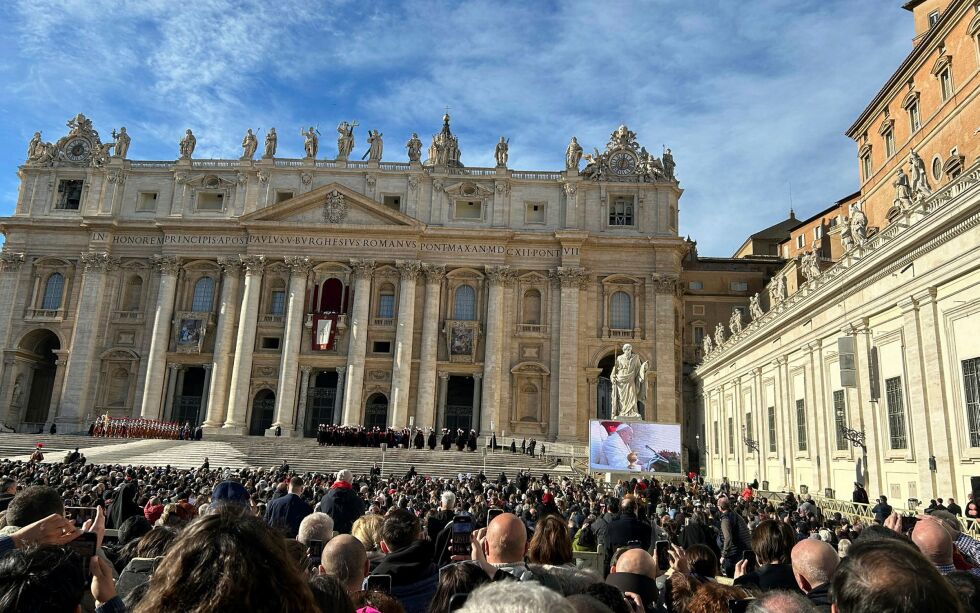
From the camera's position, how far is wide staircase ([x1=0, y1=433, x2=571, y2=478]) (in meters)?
35.3

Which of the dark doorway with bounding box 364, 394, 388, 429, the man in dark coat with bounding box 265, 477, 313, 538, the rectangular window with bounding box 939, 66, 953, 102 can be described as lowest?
the man in dark coat with bounding box 265, 477, 313, 538

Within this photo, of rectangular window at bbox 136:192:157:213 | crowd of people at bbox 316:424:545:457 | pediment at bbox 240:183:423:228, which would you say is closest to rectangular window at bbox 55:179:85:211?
rectangular window at bbox 136:192:157:213

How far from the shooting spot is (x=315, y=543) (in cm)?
580

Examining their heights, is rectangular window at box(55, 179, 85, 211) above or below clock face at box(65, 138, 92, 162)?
below

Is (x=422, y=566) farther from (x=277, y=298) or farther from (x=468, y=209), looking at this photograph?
(x=468, y=209)

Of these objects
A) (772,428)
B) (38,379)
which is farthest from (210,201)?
(772,428)

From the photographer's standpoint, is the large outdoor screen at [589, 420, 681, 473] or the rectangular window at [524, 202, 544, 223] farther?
the rectangular window at [524, 202, 544, 223]

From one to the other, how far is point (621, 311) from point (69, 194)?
40.4 meters

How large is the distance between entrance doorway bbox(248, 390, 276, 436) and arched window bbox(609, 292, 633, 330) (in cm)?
2323

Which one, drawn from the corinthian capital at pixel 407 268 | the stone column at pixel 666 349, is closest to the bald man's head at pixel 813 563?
the stone column at pixel 666 349

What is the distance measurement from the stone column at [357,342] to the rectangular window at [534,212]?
11.2 meters

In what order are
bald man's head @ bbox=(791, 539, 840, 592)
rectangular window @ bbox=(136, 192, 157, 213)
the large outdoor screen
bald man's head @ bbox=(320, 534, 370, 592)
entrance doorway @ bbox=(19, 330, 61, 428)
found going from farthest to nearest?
rectangular window @ bbox=(136, 192, 157, 213)
entrance doorway @ bbox=(19, 330, 61, 428)
the large outdoor screen
bald man's head @ bbox=(791, 539, 840, 592)
bald man's head @ bbox=(320, 534, 370, 592)

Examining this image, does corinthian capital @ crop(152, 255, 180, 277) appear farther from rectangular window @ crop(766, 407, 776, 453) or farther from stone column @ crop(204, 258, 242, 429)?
rectangular window @ crop(766, 407, 776, 453)

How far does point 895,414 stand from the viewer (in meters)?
21.4
